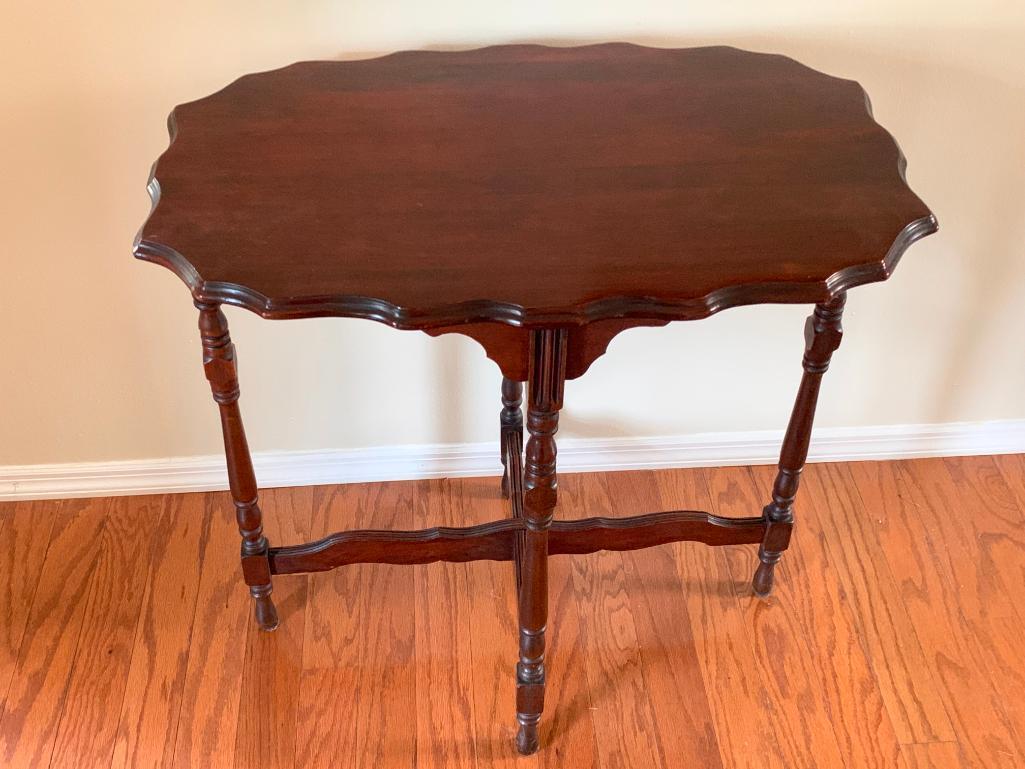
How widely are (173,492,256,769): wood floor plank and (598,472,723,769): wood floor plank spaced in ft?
2.10

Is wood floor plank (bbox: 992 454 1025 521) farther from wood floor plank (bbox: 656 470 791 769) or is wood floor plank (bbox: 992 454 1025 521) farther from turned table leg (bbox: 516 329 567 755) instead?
turned table leg (bbox: 516 329 567 755)

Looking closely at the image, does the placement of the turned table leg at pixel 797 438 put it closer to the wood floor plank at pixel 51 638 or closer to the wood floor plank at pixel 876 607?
the wood floor plank at pixel 876 607

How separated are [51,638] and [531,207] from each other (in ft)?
3.66

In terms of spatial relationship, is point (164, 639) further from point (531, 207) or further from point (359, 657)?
point (531, 207)

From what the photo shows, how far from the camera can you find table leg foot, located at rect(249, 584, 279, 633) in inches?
65.5

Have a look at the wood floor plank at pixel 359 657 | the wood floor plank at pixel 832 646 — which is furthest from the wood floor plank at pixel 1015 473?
the wood floor plank at pixel 359 657

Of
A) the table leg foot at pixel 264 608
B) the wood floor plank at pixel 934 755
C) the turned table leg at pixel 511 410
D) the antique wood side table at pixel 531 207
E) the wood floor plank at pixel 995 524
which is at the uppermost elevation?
the antique wood side table at pixel 531 207

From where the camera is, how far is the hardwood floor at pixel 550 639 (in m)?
1.57

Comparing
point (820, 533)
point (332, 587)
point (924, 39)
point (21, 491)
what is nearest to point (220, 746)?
point (332, 587)

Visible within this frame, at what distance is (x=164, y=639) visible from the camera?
1708 millimetres

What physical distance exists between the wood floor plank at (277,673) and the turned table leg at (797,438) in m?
0.77

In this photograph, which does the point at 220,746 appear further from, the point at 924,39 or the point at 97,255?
the point at 924,39

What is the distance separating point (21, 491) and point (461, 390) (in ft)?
2.74

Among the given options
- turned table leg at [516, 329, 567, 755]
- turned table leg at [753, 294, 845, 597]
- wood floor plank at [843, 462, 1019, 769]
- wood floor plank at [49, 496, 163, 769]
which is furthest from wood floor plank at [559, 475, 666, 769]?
wood floor plank at [49, 496, 163, 769]
